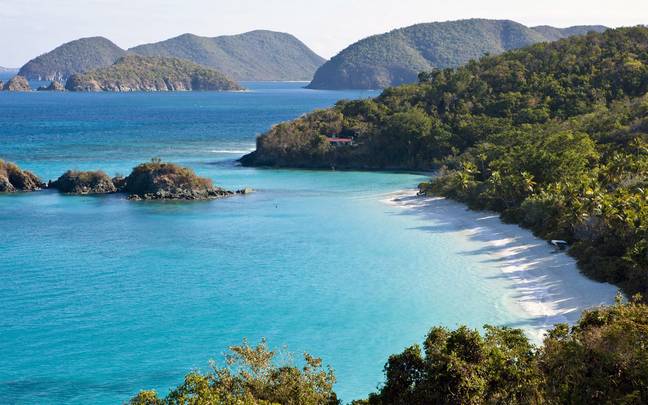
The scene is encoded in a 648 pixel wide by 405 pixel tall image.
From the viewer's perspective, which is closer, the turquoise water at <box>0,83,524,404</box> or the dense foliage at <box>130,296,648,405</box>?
the dense foliage at <box>130,296,648,405</box>

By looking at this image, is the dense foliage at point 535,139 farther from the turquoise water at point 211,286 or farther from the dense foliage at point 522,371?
the dense foliage at point 522,371

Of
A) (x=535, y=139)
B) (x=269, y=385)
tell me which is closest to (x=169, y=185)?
(x=535, y=139)

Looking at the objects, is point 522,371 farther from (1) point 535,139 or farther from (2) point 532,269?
(1) point 535,139

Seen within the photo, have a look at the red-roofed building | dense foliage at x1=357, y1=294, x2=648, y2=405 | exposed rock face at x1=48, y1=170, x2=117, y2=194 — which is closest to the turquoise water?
exposed rock face at x1=48, y1=170, x2=117, y2=194

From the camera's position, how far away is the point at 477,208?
5638 centimetres

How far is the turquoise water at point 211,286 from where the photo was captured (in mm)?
27781

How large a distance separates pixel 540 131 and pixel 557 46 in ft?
116

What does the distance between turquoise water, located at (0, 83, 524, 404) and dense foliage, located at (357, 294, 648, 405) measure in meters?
7.08

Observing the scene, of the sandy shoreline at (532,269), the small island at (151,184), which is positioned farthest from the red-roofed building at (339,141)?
the sandy shoreline at (532,269)

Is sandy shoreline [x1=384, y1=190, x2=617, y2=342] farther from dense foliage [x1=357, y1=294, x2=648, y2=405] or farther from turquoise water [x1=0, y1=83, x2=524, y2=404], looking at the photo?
dense foliage [x1=357, y1=294, x2=648, y2=405]

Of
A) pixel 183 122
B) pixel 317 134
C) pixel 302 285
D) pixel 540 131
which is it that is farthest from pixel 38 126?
pixel 302 285

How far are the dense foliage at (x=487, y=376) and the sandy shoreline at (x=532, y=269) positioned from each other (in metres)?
10.0

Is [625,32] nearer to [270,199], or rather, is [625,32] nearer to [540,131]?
[540,131]

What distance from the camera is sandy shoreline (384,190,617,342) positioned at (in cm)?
3238
